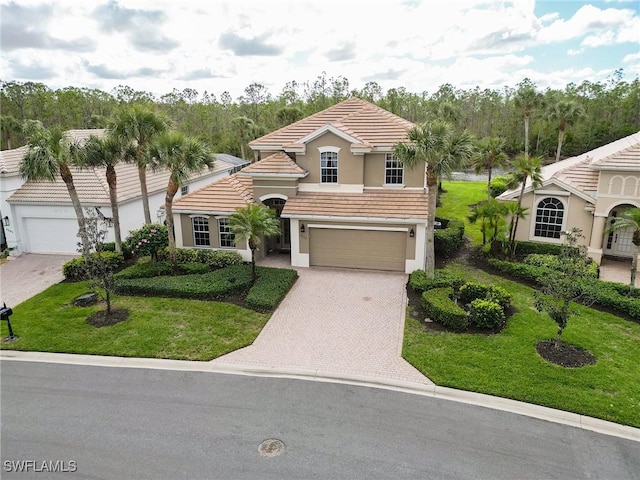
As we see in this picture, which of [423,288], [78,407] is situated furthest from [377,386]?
[78,407]

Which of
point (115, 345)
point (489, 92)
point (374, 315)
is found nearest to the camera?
point (115, 345)

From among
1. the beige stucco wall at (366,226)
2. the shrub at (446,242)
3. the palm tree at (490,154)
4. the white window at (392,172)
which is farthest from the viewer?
the palm tree at (490,154)

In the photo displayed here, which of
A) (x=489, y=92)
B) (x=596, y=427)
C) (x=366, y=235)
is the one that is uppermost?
(x=489, y=92)

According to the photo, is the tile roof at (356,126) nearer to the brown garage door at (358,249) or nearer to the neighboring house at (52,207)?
the brown garage door at (358,249)

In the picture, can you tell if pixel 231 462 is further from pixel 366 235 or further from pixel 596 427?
pixel 366 235

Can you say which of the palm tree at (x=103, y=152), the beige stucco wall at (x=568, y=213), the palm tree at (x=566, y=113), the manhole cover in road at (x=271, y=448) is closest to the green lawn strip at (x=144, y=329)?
the manhole cover in road at (x=271, y=448)

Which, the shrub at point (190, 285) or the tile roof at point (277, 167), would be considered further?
the tile roof at point (277, 167)

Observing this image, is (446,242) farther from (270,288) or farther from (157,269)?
(157,269)
